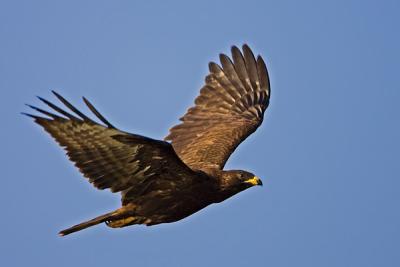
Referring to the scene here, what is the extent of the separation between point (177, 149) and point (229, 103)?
1960 millimetres

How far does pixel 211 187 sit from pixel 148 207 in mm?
861

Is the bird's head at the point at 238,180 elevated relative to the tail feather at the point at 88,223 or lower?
elevated

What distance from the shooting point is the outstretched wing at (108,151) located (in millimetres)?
10125

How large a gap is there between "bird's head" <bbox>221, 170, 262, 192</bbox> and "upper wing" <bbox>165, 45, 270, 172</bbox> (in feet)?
7.36

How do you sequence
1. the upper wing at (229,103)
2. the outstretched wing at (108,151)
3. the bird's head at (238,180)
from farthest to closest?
the upper wing at (229,103)
the bird's head at (238,180)
the outstretched wing at (108,151)

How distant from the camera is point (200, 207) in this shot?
11.9 metres

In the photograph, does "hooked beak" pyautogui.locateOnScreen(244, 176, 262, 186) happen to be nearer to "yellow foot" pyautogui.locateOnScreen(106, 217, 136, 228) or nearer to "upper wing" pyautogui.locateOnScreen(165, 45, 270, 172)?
"yellow foot" pyautogui.locateOnScreen(106, 217, 136, 228)

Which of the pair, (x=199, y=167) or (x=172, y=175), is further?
(x=199, y=167)

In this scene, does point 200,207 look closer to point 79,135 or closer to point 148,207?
point 148,207

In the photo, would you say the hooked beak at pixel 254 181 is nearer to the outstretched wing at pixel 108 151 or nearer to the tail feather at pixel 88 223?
the outstretched wing at pixel 108 151

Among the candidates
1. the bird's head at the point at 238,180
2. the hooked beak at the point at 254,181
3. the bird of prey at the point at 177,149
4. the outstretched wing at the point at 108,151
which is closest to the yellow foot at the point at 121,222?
the bird of prey at the point at 177,149

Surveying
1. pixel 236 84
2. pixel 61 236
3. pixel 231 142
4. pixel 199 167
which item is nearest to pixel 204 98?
pixel 236 84

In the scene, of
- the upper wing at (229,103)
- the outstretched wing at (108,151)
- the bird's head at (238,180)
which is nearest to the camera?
the outstretched wing at (108,151)

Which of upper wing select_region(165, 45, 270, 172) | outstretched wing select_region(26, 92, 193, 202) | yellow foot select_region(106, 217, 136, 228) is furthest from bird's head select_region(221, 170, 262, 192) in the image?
upper wing select_region(165, 45, 270, 172)
